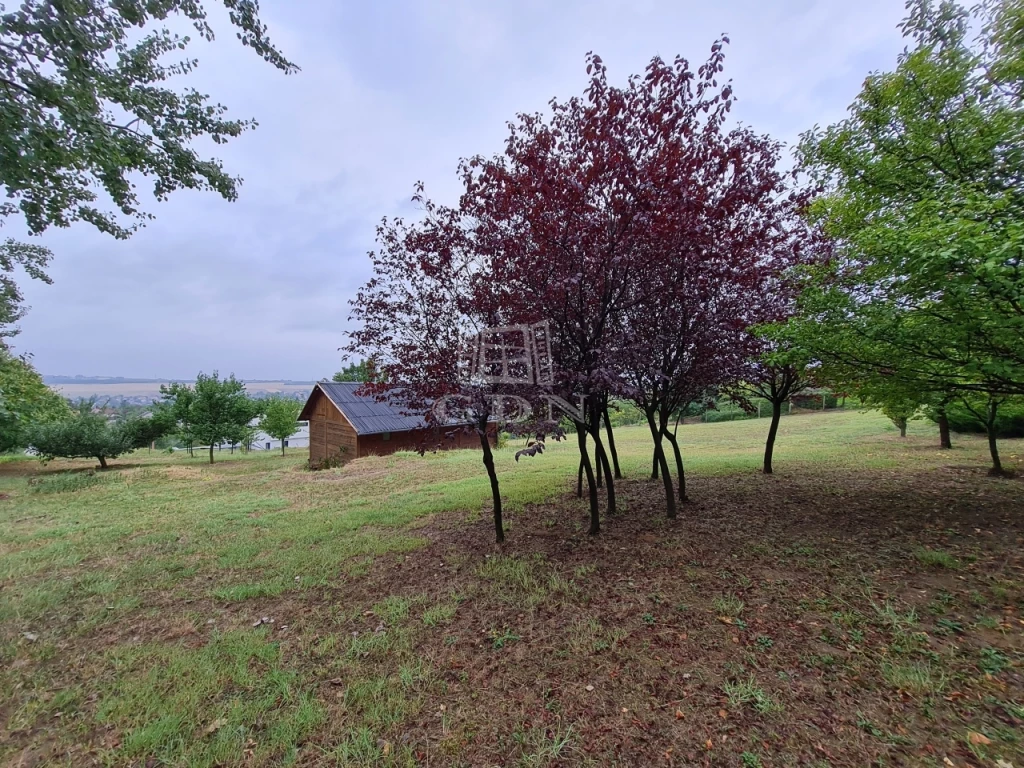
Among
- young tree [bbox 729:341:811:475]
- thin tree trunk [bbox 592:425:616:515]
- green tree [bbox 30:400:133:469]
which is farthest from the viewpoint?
green tree [bbox 30:400:133:469]

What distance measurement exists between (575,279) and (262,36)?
11.8ft

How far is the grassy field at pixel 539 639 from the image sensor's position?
1.90 m

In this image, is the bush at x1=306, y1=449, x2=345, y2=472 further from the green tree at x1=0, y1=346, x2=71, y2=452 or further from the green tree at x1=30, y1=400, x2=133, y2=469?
the green tree at x1=0, y1=346, x2=71, y2=452

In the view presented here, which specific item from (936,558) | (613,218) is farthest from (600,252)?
(936,558)

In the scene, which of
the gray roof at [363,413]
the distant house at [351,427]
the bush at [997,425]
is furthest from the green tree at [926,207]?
the gray roof at [363,413]

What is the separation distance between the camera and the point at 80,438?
14.2 m

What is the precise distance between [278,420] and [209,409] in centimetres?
393

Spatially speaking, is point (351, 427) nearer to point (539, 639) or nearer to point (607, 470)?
point (607, 470)

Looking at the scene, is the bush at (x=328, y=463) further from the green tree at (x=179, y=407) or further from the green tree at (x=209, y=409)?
the green tree at (x=179, y=407)

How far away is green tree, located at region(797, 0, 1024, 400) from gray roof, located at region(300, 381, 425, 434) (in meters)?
14.2

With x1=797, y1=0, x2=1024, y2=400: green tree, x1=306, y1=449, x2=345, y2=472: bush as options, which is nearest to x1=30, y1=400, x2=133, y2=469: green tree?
x1=306, y1=449, x2=345, y2=472: bush

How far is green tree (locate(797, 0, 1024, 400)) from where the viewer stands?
3.24m

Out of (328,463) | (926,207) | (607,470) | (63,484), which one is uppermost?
(926,207)

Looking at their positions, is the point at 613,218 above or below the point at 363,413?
above
